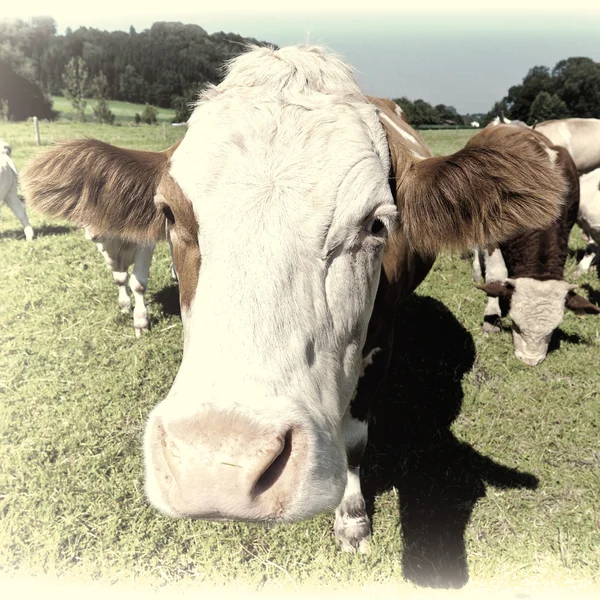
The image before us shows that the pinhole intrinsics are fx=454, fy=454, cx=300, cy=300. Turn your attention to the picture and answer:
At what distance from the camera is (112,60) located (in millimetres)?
25641

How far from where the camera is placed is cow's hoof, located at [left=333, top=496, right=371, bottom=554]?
2846 mm

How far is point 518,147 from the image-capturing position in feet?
6.03

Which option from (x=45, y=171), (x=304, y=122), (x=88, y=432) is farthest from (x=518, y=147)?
(x=88, y=432)

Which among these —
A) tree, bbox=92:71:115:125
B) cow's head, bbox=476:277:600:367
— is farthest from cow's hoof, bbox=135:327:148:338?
tree, bbox=92:71:115:125

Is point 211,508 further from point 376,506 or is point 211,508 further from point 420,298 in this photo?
point 420,298

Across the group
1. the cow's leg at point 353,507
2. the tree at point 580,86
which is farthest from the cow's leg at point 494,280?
the tree at point 580,86

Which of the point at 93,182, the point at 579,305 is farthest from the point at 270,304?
the point at 579,305

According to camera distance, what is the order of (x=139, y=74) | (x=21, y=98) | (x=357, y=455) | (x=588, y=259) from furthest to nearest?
(x=21, y=98) → (x=139, y=74) → (x=588, y=259) → (x=357, y=455)

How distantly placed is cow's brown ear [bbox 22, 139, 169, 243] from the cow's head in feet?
11.8

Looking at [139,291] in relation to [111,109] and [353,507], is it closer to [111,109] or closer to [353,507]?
[353,507]

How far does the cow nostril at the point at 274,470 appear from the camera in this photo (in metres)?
1.18

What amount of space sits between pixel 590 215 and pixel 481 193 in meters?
5.62

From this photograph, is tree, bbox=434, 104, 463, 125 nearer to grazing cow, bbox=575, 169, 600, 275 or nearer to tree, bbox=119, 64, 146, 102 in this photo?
tree, bbox=119, 64, 146, 102

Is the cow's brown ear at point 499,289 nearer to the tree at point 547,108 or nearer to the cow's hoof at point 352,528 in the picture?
the cow's hoof at point 352,528
